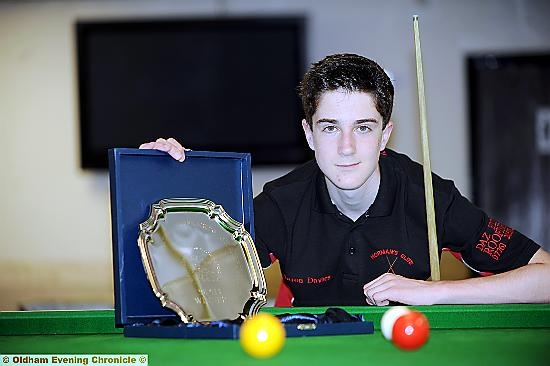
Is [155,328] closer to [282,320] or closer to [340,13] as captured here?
[282,320]

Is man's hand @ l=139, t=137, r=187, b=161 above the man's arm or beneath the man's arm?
above

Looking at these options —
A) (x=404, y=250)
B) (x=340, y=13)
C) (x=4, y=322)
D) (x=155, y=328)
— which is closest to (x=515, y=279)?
(x=404, y=250)

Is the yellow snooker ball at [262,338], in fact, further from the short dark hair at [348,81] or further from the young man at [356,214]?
the short dark hair at [348,81]

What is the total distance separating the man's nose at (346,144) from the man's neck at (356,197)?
0.79ft

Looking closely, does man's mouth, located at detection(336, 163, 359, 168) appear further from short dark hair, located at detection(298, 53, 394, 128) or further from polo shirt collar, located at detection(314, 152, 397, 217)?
polo shirt collar, located at detection(314, 152, 397, 217)

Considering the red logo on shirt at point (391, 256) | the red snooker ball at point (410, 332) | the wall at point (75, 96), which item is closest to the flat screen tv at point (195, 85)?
the wall at point (75, 96)

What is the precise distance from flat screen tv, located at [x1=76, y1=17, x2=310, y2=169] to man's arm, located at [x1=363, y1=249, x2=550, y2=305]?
313 centimetres

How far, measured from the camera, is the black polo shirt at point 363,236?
2734mm

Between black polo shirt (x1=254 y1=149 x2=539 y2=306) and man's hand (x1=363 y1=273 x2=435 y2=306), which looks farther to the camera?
black polo shirt (x1=254 y1=149 x2=539 y2=306)

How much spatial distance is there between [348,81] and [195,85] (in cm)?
318

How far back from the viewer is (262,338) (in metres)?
1.77

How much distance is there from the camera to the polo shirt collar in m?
2.77

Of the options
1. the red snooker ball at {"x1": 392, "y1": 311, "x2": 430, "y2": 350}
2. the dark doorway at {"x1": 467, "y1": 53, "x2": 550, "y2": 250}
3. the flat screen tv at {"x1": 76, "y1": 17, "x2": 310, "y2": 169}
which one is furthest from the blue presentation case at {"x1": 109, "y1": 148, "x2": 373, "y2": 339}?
the dark doorway at {"x1": 467, "y1": 53, "x2": 550, "y2": 250}

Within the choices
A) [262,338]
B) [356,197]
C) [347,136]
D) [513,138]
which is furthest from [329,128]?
[513,138]
